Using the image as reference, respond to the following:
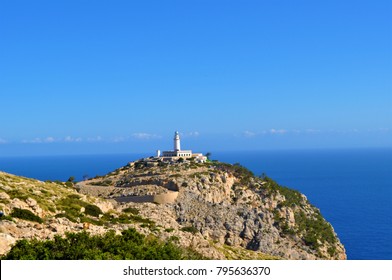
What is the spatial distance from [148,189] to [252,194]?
52.7 ft

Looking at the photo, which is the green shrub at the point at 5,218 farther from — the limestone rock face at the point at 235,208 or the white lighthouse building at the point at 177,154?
the white lighthouse building at the point at 177,154

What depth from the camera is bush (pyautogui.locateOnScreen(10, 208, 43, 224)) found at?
87.7ft

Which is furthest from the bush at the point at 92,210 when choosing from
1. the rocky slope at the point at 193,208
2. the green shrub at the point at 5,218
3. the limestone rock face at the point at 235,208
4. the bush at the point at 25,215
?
the limestone rock face at the point at 235,208

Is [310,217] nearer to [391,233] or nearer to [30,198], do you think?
[391,233]

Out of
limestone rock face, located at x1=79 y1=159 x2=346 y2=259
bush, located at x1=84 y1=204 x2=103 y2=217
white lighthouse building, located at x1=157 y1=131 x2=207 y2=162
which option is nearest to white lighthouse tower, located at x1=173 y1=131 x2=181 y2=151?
white lighthouse building, located at x1=157 y1=131 x2=207 y2=162

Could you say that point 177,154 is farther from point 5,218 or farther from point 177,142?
point 5,218

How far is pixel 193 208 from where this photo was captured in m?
55.8

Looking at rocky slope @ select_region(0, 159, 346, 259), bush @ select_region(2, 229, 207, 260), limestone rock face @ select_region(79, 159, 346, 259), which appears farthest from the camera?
limestone rock face @ select_region(79, 159, 346, 259)

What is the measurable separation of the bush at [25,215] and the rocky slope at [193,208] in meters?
0.48

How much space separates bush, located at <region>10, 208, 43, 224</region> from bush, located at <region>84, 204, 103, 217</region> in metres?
6.35

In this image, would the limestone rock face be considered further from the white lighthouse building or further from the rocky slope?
the white lighthouse building

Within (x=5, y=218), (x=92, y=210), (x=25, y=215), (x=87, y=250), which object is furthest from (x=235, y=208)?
(x=87, y=250)

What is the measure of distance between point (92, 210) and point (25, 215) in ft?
25.4
